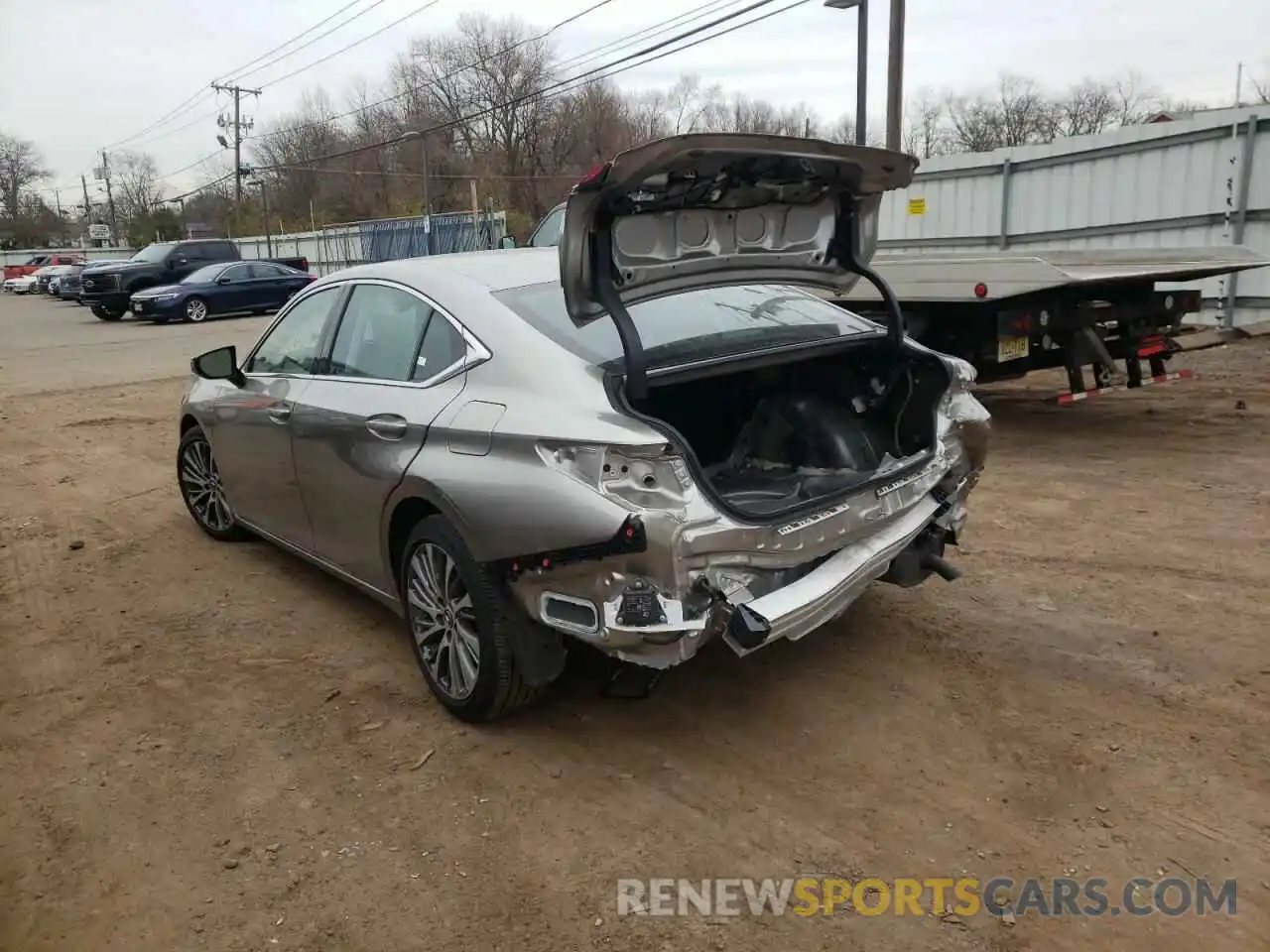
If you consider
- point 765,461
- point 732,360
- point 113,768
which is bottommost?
point 113,768

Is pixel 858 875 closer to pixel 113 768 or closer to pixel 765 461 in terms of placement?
pixel 765 461

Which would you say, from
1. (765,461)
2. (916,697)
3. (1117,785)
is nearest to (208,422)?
(765,461)

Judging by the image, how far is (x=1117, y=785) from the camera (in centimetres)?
308

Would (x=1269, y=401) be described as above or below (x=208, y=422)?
below

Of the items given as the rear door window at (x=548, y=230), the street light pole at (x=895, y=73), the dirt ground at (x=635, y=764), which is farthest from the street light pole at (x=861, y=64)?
the dirt ground at (x=635, y=764)

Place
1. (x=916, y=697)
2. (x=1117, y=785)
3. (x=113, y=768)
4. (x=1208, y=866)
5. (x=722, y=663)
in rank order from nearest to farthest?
(x=1208, y=866)
(x=1117, y=785)
(x=113, y=768)
(x=916, y=697)
(x=722, y=663)

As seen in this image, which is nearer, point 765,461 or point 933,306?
point 765,461

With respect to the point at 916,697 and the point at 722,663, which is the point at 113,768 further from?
the point at 916,697

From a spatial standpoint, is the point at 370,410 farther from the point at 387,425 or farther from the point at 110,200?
the point at 110,200

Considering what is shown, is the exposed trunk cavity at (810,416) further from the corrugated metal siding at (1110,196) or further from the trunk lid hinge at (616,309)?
the corrugated metal siding at (1110,196)

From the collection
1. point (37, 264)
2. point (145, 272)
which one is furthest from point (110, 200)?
point (145, 272)

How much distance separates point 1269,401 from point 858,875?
812cm

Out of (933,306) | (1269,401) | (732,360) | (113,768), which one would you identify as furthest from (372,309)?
(1269,401)

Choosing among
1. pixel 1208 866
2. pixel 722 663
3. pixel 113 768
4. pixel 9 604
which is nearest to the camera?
pixel 1208 866
